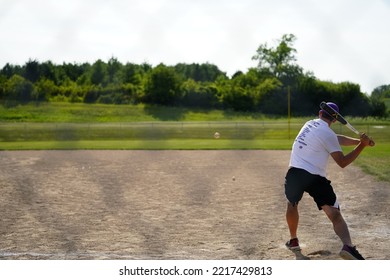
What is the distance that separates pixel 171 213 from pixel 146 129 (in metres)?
13.8

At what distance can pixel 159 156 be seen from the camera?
14.8 meters

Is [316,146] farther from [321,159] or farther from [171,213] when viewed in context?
[171,213]

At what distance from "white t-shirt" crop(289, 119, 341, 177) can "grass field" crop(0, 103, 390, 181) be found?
5.66 meters

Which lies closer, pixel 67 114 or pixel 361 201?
pixel 361 201

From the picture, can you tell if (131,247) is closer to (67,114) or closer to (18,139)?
(67,114)

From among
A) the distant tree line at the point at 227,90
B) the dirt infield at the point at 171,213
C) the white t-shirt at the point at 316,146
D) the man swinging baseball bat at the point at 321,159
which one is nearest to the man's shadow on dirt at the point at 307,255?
the dirt infield at the point at 171,213

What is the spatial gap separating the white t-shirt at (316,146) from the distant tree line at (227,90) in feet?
17.0

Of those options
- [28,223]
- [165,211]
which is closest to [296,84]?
[165,211]

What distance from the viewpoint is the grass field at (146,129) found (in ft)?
35.6

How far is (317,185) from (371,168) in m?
7.19

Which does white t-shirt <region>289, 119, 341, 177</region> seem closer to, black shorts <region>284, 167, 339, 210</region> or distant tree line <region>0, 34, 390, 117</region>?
black shorts <region>284, 167, 339, 210</region>

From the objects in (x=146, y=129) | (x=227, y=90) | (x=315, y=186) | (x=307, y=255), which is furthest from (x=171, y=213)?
(x=146, y=129)

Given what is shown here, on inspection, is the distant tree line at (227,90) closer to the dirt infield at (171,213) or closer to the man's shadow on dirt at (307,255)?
the dirt infield at (171,213)

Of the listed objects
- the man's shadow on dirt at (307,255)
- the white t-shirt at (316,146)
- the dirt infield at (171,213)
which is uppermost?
the white t-shirt at (316,146)
